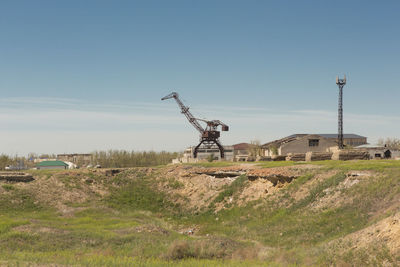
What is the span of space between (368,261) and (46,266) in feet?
37.6

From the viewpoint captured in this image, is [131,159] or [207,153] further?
[131,159]

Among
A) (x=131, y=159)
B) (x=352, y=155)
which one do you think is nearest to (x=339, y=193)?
(x=352, y=155)

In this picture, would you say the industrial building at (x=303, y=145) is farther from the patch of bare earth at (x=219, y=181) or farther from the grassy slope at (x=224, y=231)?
the grassy slope at (x=224, y=231)

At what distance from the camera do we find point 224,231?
2584cm

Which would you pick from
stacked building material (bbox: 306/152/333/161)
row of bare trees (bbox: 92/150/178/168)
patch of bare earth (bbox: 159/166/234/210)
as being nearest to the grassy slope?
patch of bare earth (bbox: 159/166/234/210)

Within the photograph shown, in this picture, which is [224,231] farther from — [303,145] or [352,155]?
[303,145]

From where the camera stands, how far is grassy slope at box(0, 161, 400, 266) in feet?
51.4

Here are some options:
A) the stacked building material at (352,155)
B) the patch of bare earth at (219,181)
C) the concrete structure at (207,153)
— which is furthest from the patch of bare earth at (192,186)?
the concrete structure at (207,153)

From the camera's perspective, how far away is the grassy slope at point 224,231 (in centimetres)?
1566

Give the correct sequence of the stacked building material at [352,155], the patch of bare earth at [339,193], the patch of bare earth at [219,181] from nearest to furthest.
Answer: the patch of bare earth at [339,193] < the patch of bare earth at [219,181] < the stacked building material at [352,155]

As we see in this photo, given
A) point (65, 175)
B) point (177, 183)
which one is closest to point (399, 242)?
point (177, 183)

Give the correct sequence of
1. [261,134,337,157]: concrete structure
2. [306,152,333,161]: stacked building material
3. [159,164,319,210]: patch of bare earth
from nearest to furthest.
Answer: [159,164,319,210]: patch of bare earth
[306,152,333,161]: stacked building material
[261,134,337,157]: concrete structure

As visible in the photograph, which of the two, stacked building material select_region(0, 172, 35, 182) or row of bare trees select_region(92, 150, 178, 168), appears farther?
A: row of bare trees select_region(92, 150, 178, 168)

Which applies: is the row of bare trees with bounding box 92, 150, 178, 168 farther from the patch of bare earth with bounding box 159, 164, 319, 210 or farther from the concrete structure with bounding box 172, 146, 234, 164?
the patch of bare earth with bounding box 159, 164, 319, 210
